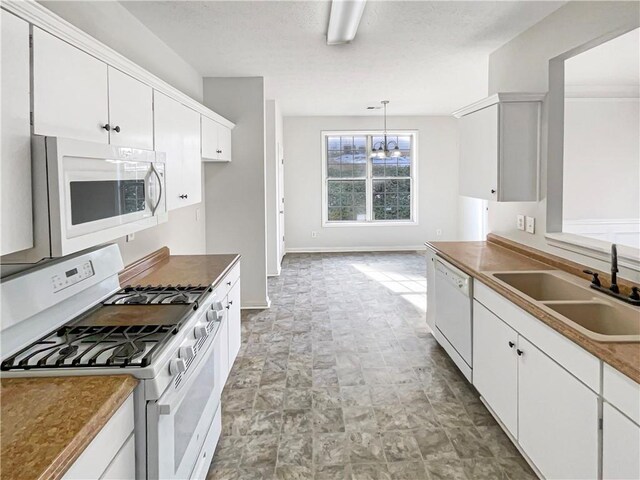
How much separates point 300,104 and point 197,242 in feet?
11.0

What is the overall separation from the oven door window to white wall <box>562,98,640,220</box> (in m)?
5.47

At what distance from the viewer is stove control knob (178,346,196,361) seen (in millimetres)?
1718

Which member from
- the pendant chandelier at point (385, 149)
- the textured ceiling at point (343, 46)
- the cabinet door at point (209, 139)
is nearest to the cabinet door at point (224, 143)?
the cabinet door at point (209, 139)

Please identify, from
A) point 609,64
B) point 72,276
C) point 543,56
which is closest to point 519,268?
point 543,56

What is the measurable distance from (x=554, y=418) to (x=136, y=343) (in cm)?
173

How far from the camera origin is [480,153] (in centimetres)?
359

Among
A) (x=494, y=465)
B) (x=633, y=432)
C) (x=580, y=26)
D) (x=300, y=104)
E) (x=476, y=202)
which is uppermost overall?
(x=300, y=104)

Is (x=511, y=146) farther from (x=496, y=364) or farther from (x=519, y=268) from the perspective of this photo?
(x=496, y=364)

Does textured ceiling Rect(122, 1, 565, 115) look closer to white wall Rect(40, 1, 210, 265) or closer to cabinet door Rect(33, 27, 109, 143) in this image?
white wall Rect(40, 1, 210, 265)

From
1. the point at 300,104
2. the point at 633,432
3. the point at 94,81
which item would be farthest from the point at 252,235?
the point at 633,432

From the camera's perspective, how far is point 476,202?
27.3 feet

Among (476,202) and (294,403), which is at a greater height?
(476,202)

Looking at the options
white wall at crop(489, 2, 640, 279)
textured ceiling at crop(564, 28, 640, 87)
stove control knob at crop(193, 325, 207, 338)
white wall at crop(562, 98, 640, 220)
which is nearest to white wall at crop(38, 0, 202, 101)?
stove control knob at crop(193, 325, 207, 338)

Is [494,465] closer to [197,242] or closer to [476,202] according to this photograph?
[197,242]
